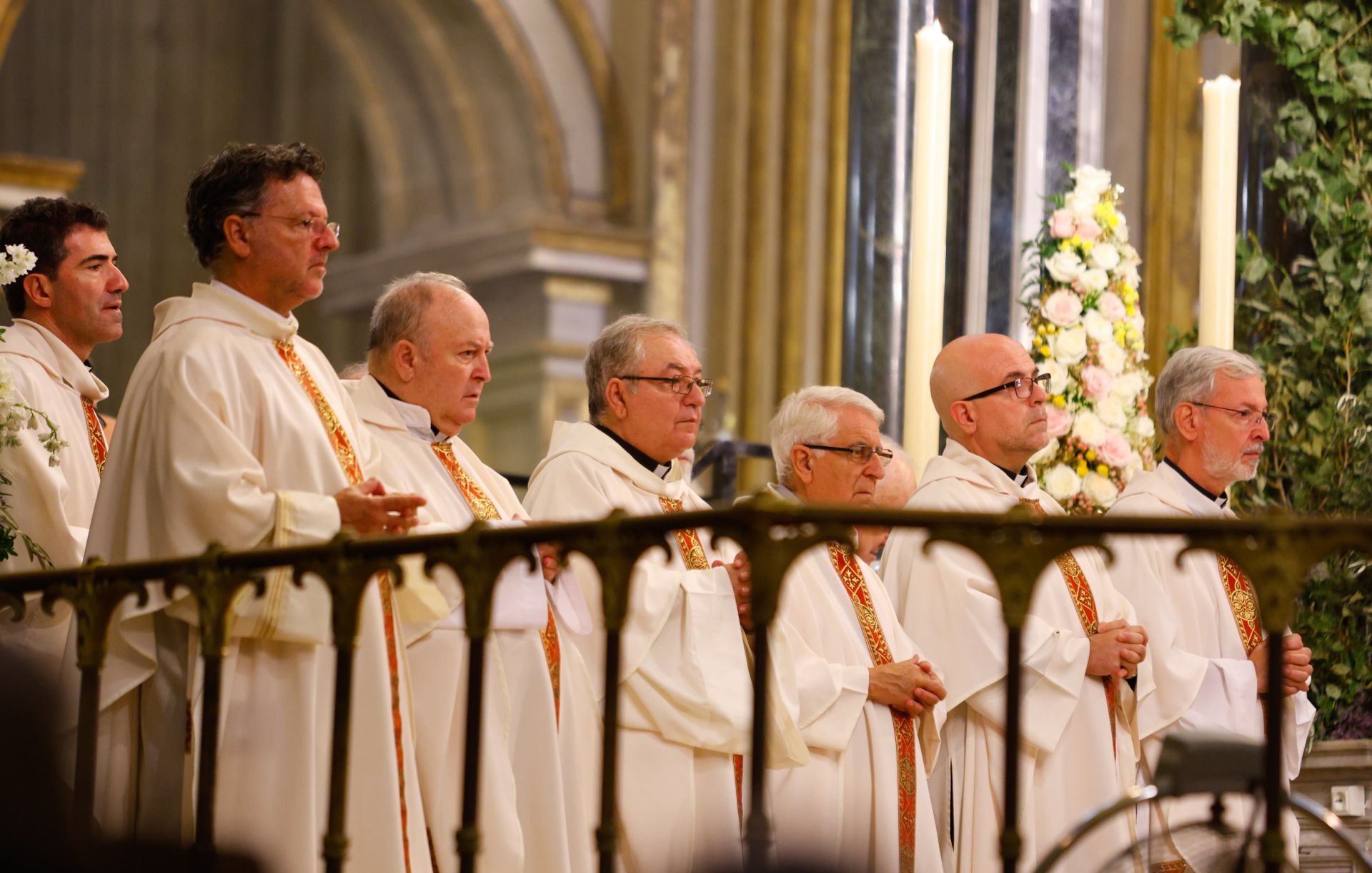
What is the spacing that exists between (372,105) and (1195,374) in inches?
224

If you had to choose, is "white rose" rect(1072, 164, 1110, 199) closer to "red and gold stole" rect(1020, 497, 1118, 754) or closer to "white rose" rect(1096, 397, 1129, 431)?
"white rose" rect(1096, 397, 1129, 431)

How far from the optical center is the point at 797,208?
9195 mm

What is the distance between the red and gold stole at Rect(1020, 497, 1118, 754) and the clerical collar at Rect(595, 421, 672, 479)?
1026 mm

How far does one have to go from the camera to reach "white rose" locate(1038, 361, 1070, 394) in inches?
245

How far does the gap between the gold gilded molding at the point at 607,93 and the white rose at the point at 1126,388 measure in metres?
3.86

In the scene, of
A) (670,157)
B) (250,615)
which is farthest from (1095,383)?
(670,157)

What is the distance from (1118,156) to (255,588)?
5857 millimetres

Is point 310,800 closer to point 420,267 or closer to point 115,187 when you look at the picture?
point 420,267

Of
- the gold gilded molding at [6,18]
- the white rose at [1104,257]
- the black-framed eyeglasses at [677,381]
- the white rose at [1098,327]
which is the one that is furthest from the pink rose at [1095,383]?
the gold gilded molding at [6,18]

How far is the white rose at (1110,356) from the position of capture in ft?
20.5

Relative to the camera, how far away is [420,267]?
10.4 metres

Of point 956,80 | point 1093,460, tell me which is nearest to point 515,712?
point 1093,460

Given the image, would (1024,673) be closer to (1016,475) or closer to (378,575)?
(1016,475)

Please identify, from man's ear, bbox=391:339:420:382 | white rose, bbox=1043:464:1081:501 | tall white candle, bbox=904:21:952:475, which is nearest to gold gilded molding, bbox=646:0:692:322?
white rose, bbox=1043:464:1081:501
